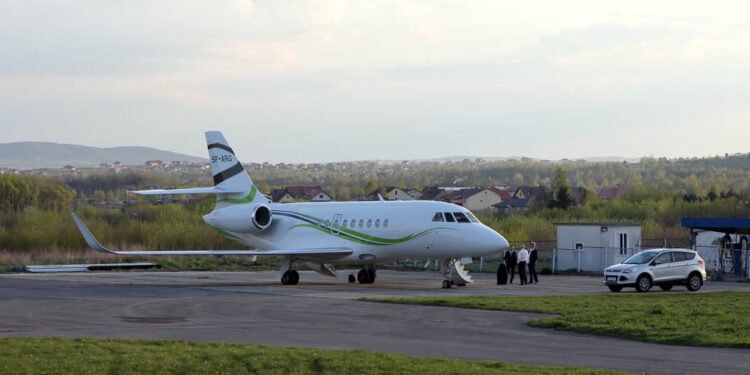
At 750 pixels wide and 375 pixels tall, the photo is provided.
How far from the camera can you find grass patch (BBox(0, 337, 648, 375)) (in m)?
12.9

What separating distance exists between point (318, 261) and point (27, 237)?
23.4 m

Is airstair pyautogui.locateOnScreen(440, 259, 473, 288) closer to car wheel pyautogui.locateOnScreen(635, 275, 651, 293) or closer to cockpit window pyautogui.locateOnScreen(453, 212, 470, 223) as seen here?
cockpit window pyautogui.locateOnScreen(453, 212, 470, 223)

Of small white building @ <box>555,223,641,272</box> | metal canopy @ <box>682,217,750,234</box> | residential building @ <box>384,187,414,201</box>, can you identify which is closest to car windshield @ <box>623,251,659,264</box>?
metal canopy @ <box>682,217,750,234</box>

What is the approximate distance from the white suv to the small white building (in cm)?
1070

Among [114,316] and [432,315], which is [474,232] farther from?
[114,316]

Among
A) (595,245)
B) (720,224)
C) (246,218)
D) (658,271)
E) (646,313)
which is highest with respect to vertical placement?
(720,224)

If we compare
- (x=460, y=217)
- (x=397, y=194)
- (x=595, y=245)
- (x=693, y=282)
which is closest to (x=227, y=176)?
(x=460, y=217)

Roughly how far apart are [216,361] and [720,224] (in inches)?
1192

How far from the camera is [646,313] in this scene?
21.0 metres

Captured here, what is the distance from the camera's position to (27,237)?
52.5m

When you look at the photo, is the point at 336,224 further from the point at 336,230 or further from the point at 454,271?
the point at 454,271

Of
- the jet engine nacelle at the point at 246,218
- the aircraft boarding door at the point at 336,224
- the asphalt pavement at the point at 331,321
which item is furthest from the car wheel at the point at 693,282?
the jet engine nacelle at the point at 246,218

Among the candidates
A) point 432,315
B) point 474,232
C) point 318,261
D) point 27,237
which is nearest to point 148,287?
point 318,261

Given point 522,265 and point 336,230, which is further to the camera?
point 336,230
